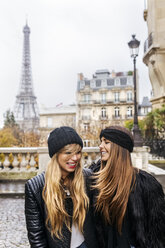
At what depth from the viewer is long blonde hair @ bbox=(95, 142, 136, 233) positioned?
79.7 inches

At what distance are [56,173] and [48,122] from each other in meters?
58.3

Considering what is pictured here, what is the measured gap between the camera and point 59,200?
6.75ft

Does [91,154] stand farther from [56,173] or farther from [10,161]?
[56,173]

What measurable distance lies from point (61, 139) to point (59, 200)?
483mm

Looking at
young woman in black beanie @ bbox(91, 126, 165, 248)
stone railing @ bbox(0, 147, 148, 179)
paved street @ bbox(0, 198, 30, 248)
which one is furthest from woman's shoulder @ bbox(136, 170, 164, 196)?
stone railing @ bbox(0, 147, 148, 179)

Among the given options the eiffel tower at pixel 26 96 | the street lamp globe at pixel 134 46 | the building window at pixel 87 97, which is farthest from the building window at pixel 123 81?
the street lamp globe at pixel 134 46

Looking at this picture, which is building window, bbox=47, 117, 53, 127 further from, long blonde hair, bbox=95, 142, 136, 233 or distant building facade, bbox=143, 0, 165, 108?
long blonde hair, bbox=95, 142, 136, 233

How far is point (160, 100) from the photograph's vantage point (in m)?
21.0

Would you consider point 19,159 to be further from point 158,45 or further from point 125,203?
point 158,45

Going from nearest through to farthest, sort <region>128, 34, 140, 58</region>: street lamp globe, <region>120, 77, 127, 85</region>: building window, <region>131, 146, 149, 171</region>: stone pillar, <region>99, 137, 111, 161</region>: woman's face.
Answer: <region>99, 137, 111, 161</region>: woman's face, <region>131, 146, 149, 171</region>: stone pillar, <region>128, 34, 140, 58</region>: street lamp globe, <region>120, 77, 127, 85</region>: building window

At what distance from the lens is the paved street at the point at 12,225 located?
409cm

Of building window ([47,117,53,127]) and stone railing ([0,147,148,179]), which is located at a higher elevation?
building window ([47,117,53,127])

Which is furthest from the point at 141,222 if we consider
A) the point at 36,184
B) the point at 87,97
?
the point at 87,97

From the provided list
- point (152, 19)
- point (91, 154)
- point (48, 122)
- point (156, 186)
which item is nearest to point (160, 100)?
point (152, 19)
